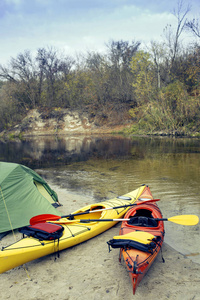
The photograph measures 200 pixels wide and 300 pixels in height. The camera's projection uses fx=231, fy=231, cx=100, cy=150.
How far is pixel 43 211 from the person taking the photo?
5.86 meters

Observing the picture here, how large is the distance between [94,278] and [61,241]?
39.1 inches

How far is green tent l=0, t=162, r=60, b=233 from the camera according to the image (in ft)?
17.7

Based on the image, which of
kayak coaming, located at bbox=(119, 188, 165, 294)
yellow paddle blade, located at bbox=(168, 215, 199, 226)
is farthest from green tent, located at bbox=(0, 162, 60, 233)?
yellow paddle blade, located at bbox=(168, 215, 199, 226)

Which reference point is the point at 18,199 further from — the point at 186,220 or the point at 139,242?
the point at 186,220

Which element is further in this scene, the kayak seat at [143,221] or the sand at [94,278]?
the kayak seat at [143,221]

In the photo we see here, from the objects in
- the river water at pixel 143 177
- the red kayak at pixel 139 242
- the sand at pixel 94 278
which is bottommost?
the sand at pixel 94 278

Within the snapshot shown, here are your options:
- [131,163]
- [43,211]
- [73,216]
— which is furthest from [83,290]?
[131,163]

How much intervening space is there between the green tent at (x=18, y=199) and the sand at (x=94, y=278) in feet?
4.65

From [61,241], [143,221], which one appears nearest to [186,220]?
[143,221]

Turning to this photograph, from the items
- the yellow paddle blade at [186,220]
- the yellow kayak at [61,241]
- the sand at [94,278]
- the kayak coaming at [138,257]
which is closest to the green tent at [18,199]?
the yellow kayak at [61,241]

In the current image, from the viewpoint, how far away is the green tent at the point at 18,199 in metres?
5.41

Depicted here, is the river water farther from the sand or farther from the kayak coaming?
the kayak coaming

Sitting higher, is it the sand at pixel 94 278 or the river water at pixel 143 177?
the river water at pixel 143 177

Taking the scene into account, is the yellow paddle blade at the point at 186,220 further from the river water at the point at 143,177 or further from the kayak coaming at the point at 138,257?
the river water at the point at 143,177
